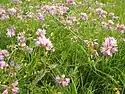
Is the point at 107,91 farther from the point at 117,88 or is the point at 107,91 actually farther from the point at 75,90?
the point at 75,90

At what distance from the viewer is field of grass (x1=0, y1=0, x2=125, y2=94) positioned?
2.76 meters

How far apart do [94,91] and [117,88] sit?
199 mm

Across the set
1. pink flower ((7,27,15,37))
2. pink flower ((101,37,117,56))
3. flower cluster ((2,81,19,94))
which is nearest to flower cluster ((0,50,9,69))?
flower cluster ((2,81,19,94))

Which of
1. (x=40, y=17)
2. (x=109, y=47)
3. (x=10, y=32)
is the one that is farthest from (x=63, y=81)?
(x=40, y=17)

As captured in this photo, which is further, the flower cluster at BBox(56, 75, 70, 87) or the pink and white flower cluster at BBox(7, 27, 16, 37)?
the pink and white flower cluster at BBox(7, 27, 16, 37)

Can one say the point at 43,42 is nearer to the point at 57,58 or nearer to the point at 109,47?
the point at 57,58

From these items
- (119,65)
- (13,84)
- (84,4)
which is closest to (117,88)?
(119,65)

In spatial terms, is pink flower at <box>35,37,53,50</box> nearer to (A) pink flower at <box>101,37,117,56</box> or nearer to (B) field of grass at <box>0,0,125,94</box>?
(B) field of grass at <box>0,0,125,94</box>

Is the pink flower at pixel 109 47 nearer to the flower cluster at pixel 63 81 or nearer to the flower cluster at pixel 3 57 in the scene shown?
the flower cluster at pixel 63 81

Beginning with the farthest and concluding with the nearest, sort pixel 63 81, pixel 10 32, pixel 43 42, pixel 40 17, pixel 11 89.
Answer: pixel 40 17 < pixel 10 32 < pixel 43 42 < pixel 63 81 < pixel 11 89

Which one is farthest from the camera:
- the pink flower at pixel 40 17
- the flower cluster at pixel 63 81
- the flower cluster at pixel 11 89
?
the pink flower at pixel 40 17

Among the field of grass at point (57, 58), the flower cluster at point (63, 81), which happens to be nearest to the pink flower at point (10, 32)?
the field of grass at point (57, 58)

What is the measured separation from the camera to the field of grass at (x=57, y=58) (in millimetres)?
2756

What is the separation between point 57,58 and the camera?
3.21m
